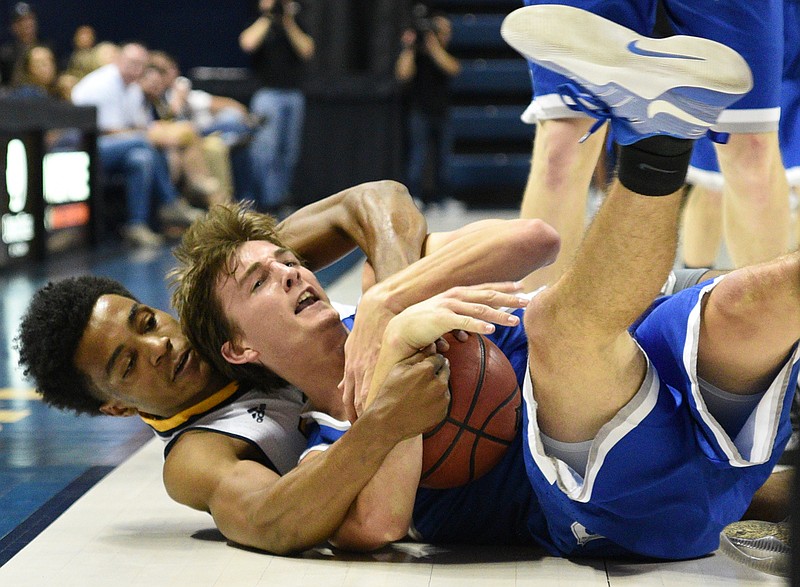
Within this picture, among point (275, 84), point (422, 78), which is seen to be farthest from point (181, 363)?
→ point (422, 78)

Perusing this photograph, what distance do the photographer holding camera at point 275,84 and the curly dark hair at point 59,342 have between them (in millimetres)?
8164

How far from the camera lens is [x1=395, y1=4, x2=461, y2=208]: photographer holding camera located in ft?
37.0

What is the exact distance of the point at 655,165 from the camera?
5.22 feet

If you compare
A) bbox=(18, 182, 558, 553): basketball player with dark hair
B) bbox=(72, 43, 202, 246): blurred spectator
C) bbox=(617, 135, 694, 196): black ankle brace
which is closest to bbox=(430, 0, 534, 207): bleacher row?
bbox=(72, 43, 202, 246): blurred spectator

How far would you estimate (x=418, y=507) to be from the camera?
2.27m

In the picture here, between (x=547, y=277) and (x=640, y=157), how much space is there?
155 cm

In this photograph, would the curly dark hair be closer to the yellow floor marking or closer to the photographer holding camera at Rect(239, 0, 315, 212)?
the yellow floor marking

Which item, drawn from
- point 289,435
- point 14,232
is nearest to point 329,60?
point 14,232

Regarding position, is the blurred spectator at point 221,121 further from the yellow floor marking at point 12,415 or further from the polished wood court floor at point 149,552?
the polished wood court floor at point 149,552

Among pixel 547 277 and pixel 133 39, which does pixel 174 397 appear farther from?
pixel 133 39

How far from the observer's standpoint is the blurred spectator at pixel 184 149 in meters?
9.23

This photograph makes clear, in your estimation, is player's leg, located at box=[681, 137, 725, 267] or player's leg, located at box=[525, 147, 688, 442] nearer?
player's leg, located at box=[525, 147, 688, 442]

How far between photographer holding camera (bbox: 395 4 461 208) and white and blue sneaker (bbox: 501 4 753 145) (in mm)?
9632

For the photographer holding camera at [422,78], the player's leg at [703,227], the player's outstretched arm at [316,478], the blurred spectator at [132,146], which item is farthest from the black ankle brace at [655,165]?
the photographer holding camera at [422,78]
